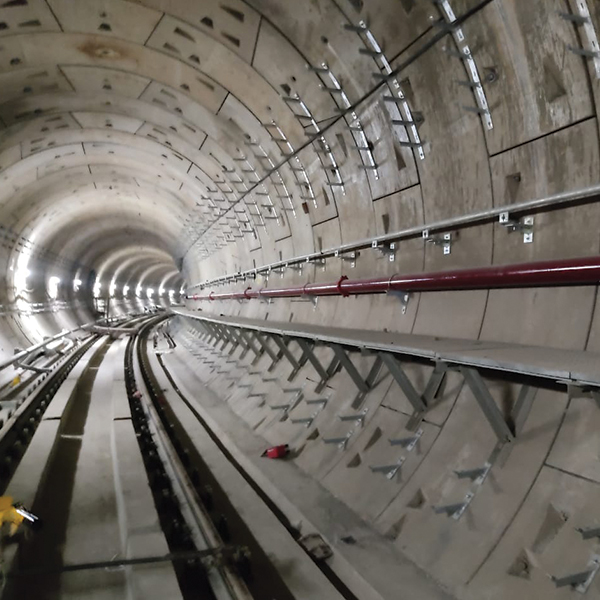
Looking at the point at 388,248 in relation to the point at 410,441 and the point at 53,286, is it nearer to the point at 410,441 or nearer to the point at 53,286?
the point at 410,441

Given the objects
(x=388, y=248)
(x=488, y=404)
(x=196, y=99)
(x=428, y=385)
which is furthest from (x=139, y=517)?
(x=196, y=99)

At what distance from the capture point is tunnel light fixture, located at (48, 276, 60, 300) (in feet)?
57.0

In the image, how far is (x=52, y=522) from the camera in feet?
12.7

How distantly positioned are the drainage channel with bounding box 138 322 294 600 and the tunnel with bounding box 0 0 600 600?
0.03 metres

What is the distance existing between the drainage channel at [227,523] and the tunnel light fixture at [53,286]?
12.3 m

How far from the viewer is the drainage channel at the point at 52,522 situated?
3.00 m

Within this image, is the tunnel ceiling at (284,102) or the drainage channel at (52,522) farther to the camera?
the tunnel ceiling at (284,102)

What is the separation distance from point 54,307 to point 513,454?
18.3m

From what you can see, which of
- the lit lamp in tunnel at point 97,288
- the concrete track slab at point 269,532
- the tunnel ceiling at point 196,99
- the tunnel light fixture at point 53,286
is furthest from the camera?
the lit lamp in tunnel at point 97,288

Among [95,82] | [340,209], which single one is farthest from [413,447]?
[95,82]

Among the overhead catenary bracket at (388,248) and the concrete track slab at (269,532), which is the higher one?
the overhead catenary bracket at (388,248)

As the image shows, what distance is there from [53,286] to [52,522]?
15.8 m

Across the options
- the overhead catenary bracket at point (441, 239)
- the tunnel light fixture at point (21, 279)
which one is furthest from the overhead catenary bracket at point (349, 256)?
the tunnel light fixture at point (21, 279)

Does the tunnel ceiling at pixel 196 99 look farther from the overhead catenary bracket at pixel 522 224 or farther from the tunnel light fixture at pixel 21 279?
the tunnel light fixture at pixel 21 279
